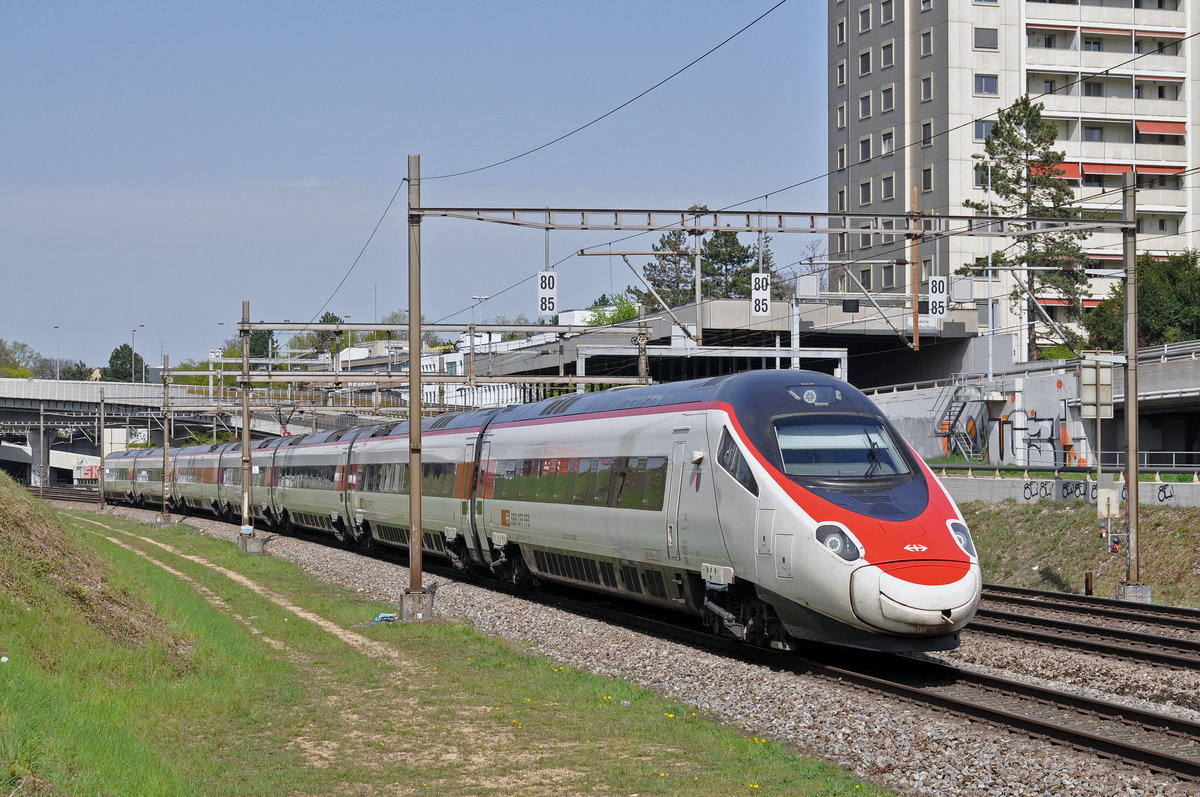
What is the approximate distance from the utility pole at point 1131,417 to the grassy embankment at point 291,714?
1258cm

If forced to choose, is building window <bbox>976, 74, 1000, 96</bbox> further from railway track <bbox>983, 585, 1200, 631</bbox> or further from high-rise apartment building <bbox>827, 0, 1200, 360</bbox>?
railway track <bbox>983, 585, 1200, 631</bbox>

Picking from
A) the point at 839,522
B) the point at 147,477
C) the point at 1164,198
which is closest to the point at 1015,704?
the point at 839,522

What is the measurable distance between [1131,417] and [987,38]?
206 ft

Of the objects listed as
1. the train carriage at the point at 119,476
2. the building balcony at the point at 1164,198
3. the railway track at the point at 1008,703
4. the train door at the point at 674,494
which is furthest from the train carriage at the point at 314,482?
the building balcony at the point at 1164,198

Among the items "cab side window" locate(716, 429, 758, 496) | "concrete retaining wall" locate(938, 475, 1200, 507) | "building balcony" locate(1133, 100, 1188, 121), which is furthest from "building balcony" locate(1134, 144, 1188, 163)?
"cab side window" locate(716, 429, 758, 496)

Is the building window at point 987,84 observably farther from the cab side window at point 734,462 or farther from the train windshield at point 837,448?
the cab side window at point 734,462

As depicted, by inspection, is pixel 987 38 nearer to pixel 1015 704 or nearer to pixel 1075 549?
pixel 1075 549

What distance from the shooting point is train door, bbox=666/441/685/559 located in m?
17.5

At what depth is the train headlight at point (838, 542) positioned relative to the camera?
13766 mm

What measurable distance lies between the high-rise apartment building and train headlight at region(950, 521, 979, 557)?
66.6 metres

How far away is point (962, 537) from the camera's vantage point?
46.8 feet

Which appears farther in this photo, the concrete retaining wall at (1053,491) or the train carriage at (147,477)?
the train carriage at (147,477)

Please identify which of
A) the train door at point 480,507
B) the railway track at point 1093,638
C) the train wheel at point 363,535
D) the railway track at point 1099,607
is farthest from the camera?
the train wheel at point 363,535

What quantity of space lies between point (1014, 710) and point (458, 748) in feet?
18.5
